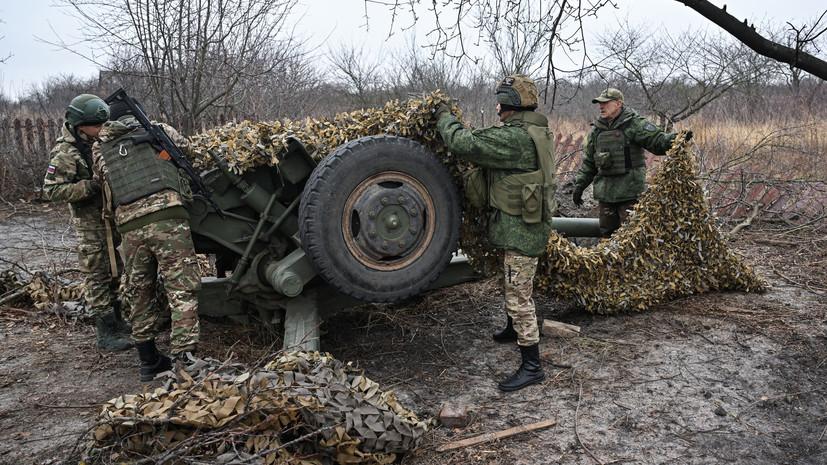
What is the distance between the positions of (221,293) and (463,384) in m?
1.83

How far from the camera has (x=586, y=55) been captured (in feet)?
13.1

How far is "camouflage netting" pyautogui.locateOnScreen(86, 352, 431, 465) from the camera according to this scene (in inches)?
114

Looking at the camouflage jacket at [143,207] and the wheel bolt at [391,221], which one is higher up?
the camouflage jacket at [143,207]

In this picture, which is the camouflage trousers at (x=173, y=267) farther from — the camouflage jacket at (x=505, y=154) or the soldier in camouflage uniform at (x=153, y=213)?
the camouflage jacket at (x=505, y=154)

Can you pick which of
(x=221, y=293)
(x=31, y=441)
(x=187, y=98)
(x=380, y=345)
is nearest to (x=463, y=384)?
(x=380, y=345)

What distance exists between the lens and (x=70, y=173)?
189 inches

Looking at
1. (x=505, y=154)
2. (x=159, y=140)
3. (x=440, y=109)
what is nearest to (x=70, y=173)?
(x=159, y=140)

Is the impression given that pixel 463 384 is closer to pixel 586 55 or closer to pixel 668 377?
pixel 668 377

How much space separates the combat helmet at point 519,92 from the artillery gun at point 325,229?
24.4 inches

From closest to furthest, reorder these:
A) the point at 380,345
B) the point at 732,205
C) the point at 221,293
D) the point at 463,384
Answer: the point at 463,384 → the point at 221,293 → the point at 380,345 → the point at 732,205

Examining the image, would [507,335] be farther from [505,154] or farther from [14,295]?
[14,295]

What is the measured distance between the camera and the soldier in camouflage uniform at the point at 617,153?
5.95 m

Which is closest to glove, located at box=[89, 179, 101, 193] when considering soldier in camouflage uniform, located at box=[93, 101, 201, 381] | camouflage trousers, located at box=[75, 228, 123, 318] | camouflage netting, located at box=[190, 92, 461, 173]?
camouflage trousers, located at box=[75, 228, 123, 318]

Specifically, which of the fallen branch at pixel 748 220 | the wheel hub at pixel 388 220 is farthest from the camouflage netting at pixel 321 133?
the fallen branch at pixel 748 220
